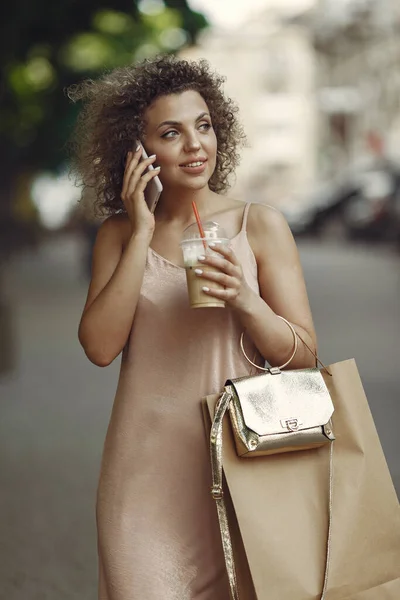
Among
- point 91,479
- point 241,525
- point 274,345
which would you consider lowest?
point 241,525

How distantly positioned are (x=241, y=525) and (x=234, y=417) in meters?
0.22

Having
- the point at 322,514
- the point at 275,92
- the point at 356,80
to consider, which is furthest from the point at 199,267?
the point at 275,92

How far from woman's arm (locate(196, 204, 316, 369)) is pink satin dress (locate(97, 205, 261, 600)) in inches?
1.1

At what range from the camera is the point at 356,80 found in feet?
232

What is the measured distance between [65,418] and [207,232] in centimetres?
598

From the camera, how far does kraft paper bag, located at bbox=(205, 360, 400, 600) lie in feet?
7.61

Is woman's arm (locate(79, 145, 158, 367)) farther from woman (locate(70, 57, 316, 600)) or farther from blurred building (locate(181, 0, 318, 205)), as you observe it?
blurred building (locate(181, 0, 318, 205))

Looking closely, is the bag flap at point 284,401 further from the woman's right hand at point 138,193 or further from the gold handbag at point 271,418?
the woman's right hand at point 138,193

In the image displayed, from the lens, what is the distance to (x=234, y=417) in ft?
7.66

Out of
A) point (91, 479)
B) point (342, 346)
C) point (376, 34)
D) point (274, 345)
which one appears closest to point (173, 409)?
point (274, 345)

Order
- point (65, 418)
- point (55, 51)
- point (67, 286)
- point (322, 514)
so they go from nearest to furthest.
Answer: point (322, 514), point (65, 418), point (55, 51), point (67, 286)

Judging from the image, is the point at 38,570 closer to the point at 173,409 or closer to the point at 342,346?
the point at 173,409

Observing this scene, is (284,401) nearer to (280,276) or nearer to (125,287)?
(280,276)

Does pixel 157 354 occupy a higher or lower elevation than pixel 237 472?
higher
